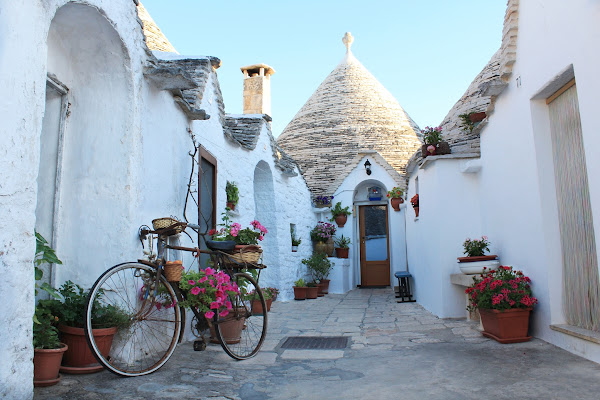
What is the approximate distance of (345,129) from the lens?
1491 centimetres

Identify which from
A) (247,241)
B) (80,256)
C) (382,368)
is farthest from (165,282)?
(247,241)

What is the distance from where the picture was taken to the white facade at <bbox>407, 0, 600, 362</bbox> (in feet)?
11.9

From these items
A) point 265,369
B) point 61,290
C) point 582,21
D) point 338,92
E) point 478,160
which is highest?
point 338,92

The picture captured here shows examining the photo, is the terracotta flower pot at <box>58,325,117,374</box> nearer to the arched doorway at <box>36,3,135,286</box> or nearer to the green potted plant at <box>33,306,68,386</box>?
the green potted plant at <box>33,306,68,386</box>

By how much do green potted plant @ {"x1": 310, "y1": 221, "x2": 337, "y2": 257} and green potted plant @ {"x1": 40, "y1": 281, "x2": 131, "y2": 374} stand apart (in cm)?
886

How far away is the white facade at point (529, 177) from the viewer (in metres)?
3.63

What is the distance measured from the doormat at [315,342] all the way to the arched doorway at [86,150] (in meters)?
2.11

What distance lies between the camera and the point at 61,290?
135 inches

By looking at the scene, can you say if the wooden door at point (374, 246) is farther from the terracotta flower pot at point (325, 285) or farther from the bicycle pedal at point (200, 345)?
the bicycle pedal at point (200, 345)

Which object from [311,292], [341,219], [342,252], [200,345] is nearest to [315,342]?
[200,345]

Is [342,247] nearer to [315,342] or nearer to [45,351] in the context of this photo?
[315,342]

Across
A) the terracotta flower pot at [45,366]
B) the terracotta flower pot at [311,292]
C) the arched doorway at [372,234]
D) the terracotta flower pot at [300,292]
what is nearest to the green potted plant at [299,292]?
the terracotta flower pot at [300,292]

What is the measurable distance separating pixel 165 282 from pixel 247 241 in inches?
92.3

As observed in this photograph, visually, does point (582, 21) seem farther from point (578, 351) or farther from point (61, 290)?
point (61, 290)
